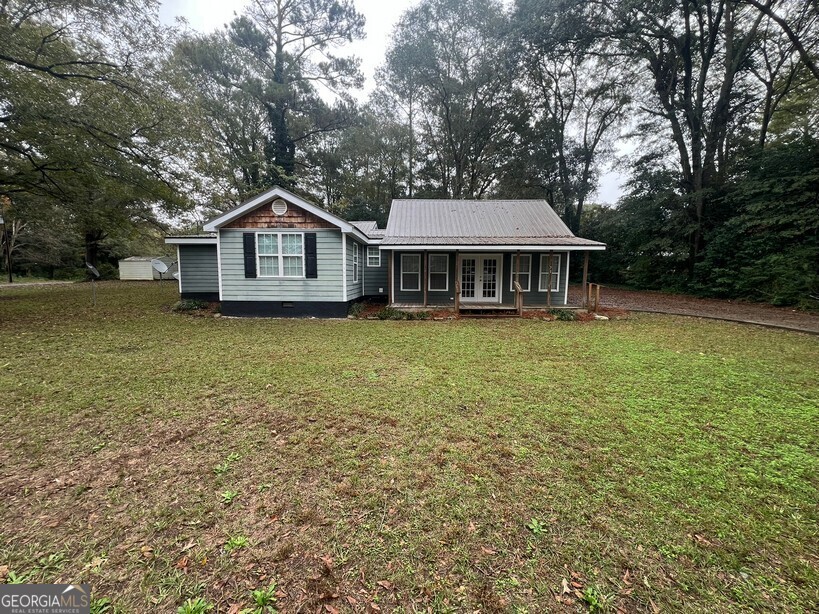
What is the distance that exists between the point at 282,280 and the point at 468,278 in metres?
6.63

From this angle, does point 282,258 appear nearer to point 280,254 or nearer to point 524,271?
point 280,254

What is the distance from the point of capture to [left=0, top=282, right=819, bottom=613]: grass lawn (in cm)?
187

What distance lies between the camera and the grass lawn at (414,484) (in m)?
1.87

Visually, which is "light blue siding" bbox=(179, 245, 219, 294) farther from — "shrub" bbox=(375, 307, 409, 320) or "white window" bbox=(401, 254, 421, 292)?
"white window" bbox=(401, 254, 421, 292)

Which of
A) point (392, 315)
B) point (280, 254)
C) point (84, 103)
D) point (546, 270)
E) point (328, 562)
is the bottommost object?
point (328, 562)

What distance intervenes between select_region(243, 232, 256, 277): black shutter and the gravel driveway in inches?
509

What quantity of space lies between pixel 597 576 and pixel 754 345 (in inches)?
321

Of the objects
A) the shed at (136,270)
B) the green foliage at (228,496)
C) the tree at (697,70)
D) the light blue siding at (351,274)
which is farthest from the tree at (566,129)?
the shed at (136,270)

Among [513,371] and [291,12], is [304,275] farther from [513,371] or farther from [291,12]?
[291,12]

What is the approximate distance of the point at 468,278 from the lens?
13.1 meters

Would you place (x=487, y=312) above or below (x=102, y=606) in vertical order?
above

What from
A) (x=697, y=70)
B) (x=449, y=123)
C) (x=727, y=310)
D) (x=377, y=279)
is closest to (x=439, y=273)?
(x=377, y=279)

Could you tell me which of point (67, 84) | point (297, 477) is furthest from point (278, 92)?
point (297, 477)

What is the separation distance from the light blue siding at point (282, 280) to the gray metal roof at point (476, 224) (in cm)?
216
